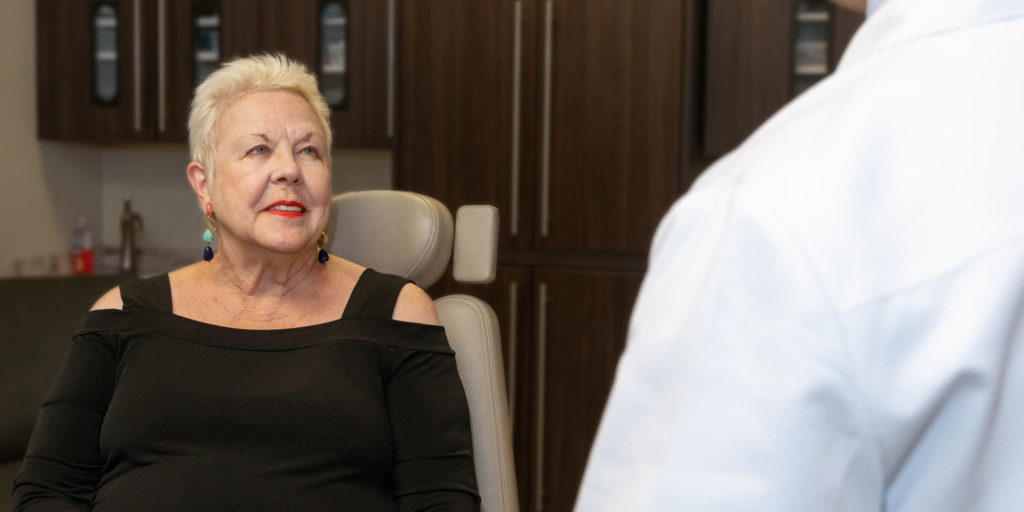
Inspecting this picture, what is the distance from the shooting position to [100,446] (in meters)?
1.57

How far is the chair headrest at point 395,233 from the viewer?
5.96 feet

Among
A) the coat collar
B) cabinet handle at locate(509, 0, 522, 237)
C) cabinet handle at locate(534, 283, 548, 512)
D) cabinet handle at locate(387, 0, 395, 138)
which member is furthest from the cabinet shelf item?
the coat collar

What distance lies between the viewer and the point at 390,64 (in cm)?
330

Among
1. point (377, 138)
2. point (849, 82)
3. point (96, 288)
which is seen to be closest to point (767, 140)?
point (849, 82)

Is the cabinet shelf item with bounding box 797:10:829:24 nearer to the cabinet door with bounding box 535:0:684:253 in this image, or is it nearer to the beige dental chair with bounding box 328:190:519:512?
the cabinet door with bounding box 535:0:684:253

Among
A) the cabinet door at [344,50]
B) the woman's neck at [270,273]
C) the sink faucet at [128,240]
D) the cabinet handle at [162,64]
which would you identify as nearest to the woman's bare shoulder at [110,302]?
the woman's neck at [270,273]

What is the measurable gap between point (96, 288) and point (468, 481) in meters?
1.39

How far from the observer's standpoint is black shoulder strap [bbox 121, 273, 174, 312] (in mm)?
1676

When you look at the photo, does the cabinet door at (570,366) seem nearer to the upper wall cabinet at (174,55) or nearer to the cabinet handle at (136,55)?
the upper wall cabinet at (174,55)

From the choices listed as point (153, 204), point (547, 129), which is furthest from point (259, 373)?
point (153, 204)

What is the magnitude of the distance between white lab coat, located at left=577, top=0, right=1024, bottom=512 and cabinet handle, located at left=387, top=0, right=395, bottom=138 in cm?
298

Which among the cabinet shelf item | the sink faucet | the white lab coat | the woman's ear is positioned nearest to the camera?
the white lab coat

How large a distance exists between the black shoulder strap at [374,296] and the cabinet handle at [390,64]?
5.46ft

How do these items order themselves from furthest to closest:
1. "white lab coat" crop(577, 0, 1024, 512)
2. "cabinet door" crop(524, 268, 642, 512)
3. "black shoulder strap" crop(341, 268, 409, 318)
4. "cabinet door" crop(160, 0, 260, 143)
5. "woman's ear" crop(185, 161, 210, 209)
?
"cabinet door" crop(160, 0, 260, 143) → "cabinet door" crop(524, 268, 642, 512) → "woman's ear" crop(185, 161, 210, 209) → "black shoulder strap" crop(341, 268, 409, 318) → "white lab coat" crop(577, 0, 1024, 512)
